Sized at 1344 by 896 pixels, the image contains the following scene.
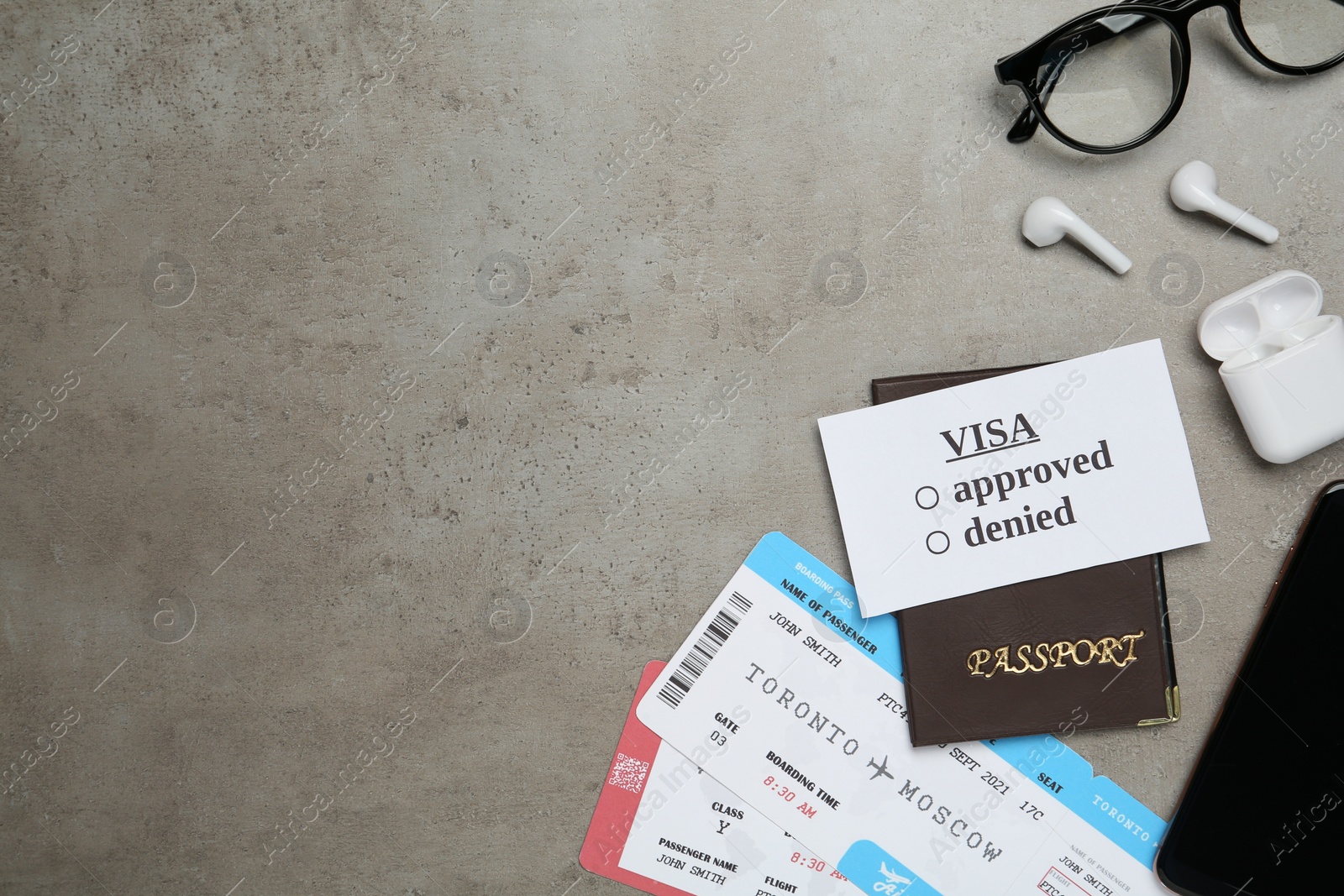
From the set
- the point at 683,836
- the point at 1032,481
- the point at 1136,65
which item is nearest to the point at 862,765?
the point at 683,836

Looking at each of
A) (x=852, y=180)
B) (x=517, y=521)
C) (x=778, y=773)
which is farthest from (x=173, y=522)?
(x=852, y=180)

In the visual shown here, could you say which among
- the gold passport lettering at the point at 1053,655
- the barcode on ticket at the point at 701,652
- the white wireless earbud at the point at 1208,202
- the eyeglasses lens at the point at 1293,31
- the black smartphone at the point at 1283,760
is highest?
the eyeglasses lens at the point at 1293,31

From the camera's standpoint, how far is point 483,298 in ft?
2.44

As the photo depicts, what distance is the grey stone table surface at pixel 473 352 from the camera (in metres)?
0.73

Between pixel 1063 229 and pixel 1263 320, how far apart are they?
0.21 meters

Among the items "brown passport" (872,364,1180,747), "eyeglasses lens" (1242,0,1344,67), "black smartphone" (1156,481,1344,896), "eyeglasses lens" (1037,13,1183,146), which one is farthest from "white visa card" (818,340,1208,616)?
"eyeglasses lens" (1242,0,1344,67)

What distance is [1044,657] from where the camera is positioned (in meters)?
0.71

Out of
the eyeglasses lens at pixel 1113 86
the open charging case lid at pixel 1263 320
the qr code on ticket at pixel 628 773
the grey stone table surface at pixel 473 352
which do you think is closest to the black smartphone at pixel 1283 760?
the grey stone table surface at pixel 473 352

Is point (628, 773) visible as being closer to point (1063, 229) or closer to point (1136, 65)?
point (1063, 229)

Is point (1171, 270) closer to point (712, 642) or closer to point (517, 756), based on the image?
point (712, 642)

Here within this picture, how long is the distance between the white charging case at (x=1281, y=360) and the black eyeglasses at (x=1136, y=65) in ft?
0.63

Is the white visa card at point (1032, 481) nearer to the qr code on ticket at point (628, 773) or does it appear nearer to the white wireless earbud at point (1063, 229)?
the white wireless earbud at point (1063, 229)

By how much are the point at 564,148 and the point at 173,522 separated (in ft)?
1.91

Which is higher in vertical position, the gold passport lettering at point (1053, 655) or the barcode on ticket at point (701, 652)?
the barcode on ticket at point (701, 652)
